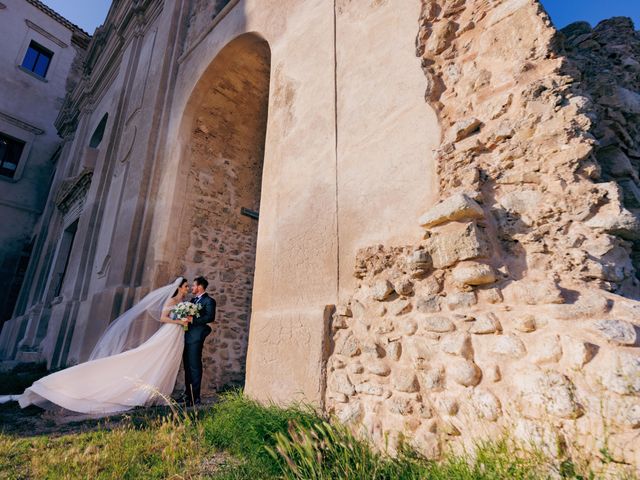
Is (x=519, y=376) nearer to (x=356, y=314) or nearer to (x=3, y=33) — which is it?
(x=356, y=314)

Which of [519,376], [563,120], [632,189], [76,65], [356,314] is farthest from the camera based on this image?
[76,65]

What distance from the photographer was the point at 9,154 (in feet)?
51.3

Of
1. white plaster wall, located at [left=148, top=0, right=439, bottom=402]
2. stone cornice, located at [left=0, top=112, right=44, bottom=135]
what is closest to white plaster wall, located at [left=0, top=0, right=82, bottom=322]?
stone cornice, located at [left=0, top=112, right=44, bottom=135]

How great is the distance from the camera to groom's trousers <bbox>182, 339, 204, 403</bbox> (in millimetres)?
4527

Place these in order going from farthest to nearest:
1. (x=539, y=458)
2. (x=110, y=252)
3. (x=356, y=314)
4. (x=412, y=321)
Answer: (x=110, y=252), (x=356, y=314), (x=412, y=321), (x=539, y=458)

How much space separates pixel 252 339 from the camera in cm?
345

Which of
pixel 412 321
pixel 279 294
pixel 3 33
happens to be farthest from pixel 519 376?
pixel 3 33

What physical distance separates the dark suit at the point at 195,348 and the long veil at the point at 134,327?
67cm

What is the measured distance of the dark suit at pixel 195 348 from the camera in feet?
14.9

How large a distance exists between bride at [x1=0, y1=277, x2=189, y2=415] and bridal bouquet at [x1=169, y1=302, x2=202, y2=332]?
0.08m

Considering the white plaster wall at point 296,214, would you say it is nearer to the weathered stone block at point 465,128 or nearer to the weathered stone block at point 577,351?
the weathered stone block at point 465,128

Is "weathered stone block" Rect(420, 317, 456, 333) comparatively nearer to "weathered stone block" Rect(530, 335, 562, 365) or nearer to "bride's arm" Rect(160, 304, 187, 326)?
"weathered stone block" Rect(530, 335, 562, 365)

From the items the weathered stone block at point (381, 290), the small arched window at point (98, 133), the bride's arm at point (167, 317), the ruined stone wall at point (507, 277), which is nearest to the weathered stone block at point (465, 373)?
the ruined stone wall at point (507, 277)

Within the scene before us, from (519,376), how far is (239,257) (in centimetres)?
569
